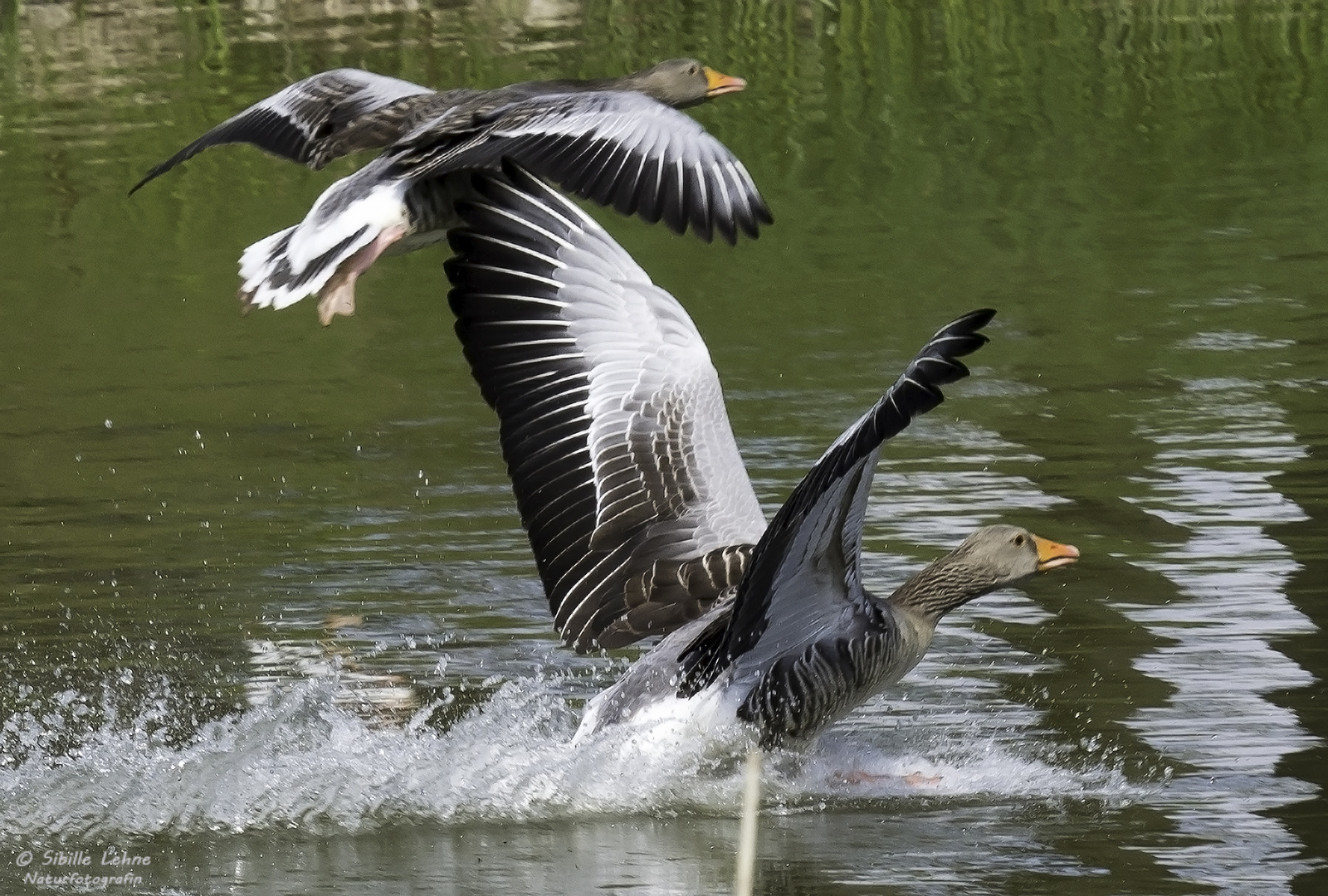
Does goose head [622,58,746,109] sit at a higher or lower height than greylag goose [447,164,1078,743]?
higher

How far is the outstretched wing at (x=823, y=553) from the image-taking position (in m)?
4.89

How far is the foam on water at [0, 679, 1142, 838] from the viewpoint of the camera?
598cm

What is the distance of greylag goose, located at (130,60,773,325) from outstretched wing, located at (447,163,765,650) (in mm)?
201

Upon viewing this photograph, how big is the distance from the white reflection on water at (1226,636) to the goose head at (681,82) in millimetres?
2303

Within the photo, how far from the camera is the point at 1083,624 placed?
24.2ft

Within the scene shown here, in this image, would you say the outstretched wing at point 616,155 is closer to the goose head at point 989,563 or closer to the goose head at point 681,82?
the goose head at point 989,563

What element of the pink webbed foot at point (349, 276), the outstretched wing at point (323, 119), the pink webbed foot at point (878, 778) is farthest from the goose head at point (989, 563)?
the outstretched wing at point (323, 119)

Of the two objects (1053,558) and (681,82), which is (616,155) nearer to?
(1053,558)

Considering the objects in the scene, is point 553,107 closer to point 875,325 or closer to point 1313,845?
point 1313,845

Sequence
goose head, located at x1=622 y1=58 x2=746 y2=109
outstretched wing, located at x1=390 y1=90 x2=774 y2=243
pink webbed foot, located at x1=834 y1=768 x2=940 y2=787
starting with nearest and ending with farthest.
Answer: pink webbed foot, located at x1=834 y1=768 x2=940 y2=787 → outstretched wing, located at x1=390 y1=90 x2=774 y2=243 → goose head, located at x1=622 y1=58 x2=746 y2=109

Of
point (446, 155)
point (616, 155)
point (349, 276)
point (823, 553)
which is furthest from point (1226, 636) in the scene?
point (349, 276)

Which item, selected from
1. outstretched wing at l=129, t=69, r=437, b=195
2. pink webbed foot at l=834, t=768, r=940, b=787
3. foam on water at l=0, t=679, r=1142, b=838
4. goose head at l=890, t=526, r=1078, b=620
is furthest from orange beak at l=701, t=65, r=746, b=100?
pink webbed foot at l=834, t=768, r=940, b=787

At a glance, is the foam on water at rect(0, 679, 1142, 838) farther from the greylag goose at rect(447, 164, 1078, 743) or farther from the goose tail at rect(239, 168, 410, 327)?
the goose tail at rect(239, 168, 410, 327)

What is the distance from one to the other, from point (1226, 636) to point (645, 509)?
1.96m
